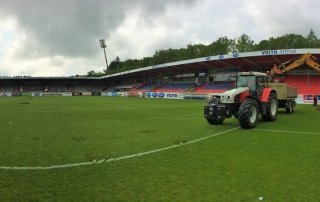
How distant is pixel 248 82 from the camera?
59.3ft

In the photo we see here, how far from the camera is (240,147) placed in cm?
1132

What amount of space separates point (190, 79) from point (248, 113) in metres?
62.3

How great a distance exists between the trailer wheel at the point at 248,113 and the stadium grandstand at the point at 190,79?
15.5ft

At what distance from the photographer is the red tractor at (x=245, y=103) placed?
52.3ft

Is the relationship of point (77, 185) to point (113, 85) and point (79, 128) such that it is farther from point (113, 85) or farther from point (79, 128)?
point (113, 85)

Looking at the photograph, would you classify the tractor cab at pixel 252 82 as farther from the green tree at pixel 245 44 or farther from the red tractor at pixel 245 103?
the green tree at pixel 245 44

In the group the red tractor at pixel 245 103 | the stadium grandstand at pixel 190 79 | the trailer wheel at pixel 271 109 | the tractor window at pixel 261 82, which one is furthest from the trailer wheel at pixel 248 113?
the stadium grandstand at pixel 190 79

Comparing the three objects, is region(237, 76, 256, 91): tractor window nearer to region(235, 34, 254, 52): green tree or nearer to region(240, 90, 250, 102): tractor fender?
region(240, 90, 250, 102): tractor fender

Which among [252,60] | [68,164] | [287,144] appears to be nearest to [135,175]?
[68,164]

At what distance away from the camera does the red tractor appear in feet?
52.3

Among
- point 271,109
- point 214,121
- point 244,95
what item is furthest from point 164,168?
point 271,109

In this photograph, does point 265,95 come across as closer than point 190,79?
Yes

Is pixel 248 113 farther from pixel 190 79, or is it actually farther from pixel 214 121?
pixel 190 79

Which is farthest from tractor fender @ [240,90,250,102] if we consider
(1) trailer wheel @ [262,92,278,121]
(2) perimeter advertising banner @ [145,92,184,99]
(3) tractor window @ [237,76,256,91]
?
(2) perimeter advertising banner @ [145,92,184,99]
